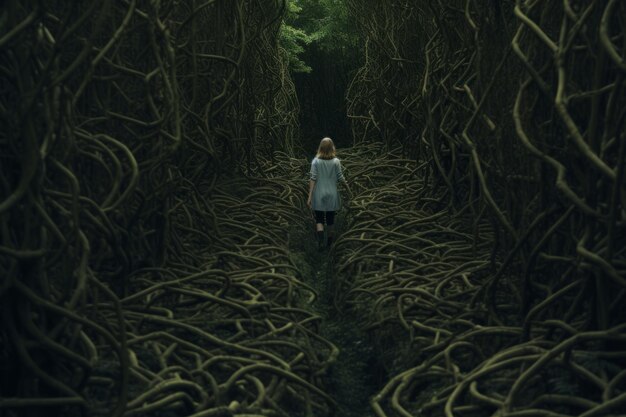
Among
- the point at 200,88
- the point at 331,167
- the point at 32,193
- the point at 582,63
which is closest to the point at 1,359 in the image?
the point at 32,193

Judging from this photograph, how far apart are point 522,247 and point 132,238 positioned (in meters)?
2.22

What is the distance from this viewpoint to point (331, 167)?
8.66m

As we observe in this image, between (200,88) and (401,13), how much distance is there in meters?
4.15

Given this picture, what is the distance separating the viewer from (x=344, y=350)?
557 cm

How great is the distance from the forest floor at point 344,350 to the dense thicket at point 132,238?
0.75 feet

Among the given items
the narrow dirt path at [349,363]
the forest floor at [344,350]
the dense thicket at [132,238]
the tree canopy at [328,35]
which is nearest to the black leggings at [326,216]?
the dense thicket at [132,238]

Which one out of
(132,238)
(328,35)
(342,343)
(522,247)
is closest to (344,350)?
(342,343)

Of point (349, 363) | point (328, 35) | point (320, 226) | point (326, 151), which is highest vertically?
point (328, 35)

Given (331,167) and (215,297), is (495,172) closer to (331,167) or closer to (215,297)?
(215,297)

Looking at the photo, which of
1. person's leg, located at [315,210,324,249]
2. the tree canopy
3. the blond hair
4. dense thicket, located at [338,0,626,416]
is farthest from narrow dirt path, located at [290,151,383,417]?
the tree canopy

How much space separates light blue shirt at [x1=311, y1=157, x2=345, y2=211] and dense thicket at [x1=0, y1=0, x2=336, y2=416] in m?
0.26

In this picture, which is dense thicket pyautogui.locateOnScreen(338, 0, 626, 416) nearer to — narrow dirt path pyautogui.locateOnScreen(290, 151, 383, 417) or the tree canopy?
narrow dirt path pyautogui.locateOnScreen(290, 151, 383, 417)

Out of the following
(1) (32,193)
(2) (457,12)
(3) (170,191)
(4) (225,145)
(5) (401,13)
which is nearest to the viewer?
(1) (32,193)

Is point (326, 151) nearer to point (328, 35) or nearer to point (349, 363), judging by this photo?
point (349, 363)
